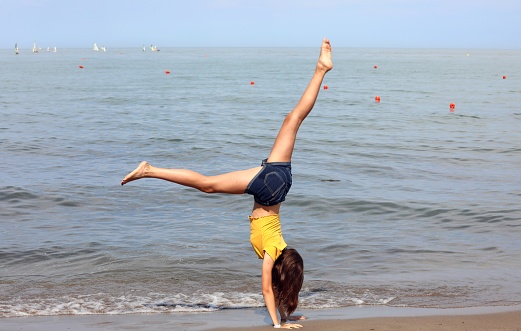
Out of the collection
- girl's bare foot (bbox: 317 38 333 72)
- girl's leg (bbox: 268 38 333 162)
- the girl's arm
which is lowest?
the girl's arm

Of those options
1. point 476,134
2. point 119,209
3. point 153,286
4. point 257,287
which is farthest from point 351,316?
point 476,134

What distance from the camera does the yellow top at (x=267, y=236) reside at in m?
6.80

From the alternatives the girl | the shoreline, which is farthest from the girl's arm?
the shoreline

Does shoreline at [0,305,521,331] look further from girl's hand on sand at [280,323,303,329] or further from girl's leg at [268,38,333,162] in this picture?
girl's leg at [268,38,333,162]

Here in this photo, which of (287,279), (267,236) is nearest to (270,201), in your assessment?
(267,236)

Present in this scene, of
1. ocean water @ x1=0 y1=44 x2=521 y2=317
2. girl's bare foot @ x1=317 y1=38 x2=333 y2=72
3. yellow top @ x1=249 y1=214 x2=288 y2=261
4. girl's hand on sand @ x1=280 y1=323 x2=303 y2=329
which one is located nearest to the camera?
girl's hand on sand @ x1=280 y1=323 x2=303 y2=329

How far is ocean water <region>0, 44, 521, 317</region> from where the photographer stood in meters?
8.49

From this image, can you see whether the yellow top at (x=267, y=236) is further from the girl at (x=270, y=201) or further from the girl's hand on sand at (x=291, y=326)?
the girl's hand on sand at (x=291, y=326)

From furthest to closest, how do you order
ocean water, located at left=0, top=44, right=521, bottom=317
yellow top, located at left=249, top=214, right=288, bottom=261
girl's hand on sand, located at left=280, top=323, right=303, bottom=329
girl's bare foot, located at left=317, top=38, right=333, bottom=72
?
ocean water, located at left=0, top=44, right=521, bottom=317, girl's bare foot, located at left=317, top=38, right=333, bottom=72, yellow top, located at left=249, top=214, right=288, bottom=261, girl's hand on sand, located at left=280, top=323, right=303, bottom=329

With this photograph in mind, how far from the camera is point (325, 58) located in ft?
23.7

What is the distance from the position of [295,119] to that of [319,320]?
6.62 ft

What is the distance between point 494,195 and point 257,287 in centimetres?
736

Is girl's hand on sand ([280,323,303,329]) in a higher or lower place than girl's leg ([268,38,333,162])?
lower

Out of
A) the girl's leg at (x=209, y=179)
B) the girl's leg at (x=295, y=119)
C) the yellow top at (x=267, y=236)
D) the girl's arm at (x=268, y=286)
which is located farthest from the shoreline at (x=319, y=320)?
the girl's leg at (x=295, y=119)
